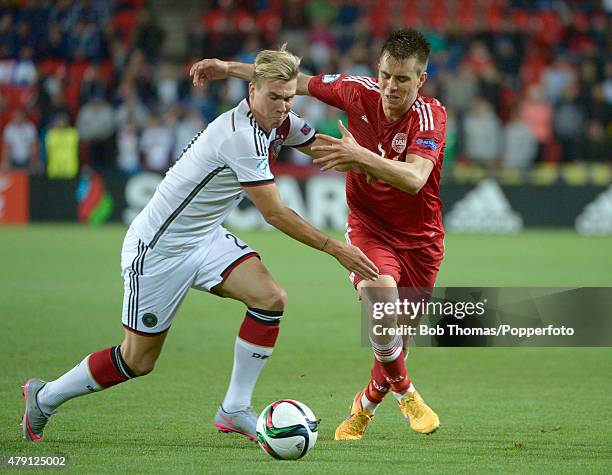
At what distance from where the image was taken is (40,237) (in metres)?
18.5

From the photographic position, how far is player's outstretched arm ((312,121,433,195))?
5730 mm

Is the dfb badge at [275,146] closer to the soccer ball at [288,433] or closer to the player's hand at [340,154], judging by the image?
the player's hand at [340,154]

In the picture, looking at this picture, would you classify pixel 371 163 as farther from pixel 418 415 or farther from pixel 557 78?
pixel 557 78

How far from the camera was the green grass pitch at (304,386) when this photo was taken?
Result: 18.7 feet

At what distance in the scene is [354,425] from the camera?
6.42 meters

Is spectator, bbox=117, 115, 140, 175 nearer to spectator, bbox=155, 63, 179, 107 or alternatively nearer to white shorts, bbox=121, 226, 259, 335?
spectator, bbox=155, 63, 179, 107

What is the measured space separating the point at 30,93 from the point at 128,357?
16.9m

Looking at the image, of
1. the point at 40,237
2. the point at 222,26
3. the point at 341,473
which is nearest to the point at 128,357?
the point at 341,473

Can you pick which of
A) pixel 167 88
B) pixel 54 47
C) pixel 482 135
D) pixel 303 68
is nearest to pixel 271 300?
pixel 482 135

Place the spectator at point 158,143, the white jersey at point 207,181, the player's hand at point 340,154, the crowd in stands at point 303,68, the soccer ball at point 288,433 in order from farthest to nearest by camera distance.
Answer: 1. the crowd in stands at point 303,68
2. the spectator at point 158,143
3. the white jersey at point 207,181
4. the player's hand at point 340,154
5. the soccer ball at point 288,433

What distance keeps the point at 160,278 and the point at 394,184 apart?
4.53ft

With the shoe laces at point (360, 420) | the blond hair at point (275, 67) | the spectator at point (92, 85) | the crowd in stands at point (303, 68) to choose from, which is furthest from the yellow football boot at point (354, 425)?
the spectator at point (92, 85)

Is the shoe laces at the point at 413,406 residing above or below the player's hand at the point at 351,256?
below

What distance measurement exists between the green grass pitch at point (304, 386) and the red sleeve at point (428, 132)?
164cm
